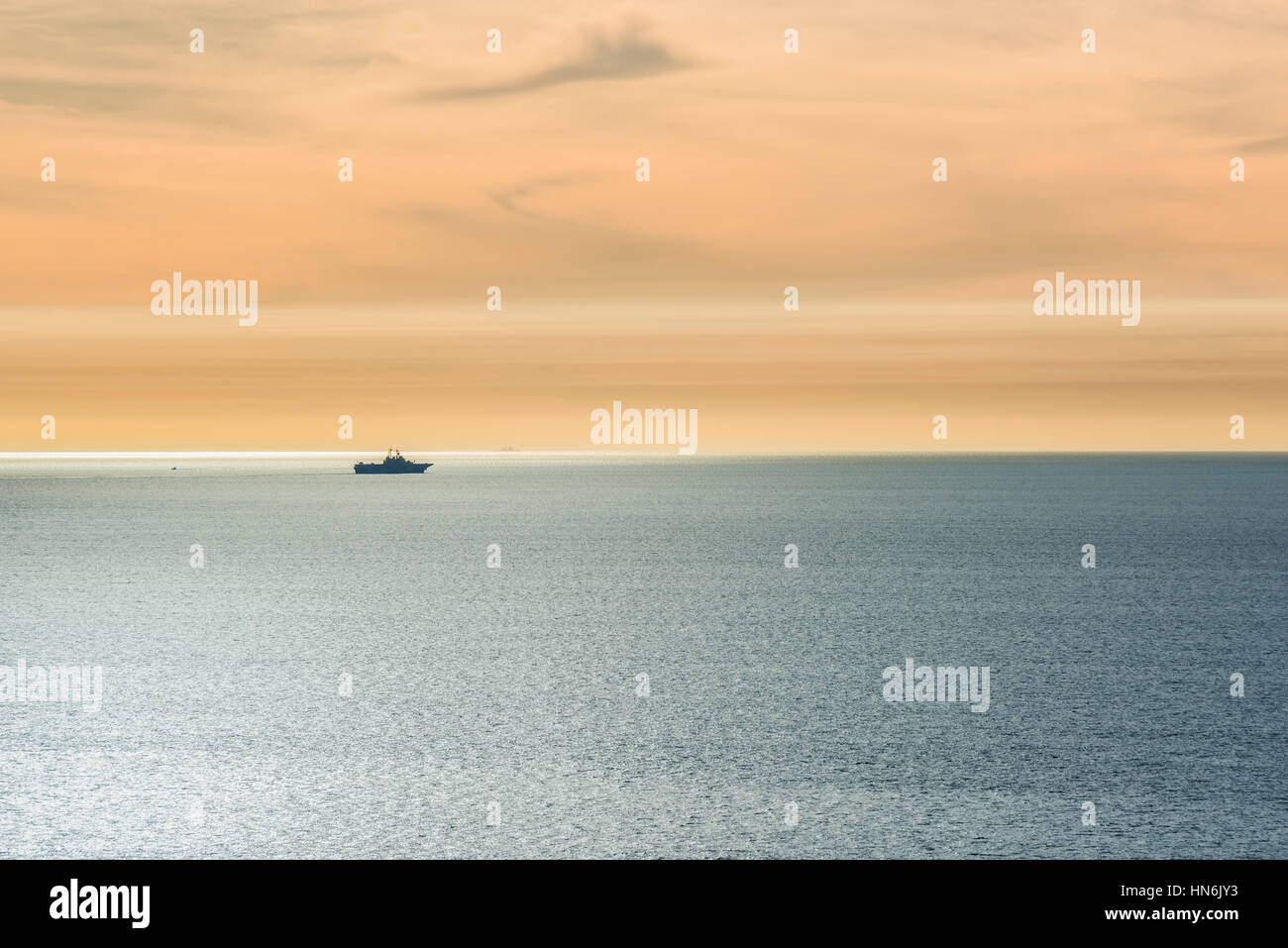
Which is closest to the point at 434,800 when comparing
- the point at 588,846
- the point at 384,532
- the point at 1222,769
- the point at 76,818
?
the point at 588,846

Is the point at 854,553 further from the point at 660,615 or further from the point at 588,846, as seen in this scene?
the point at 588,846

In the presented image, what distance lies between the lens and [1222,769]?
46.9 metres

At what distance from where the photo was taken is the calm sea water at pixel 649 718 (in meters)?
39.8

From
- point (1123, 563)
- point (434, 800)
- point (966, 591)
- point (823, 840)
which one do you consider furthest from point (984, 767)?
point (1123, 563)

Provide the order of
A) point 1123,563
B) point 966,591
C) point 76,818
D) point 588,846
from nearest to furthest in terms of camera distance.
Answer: point 588,846 < point 76,818 < point 966,591 < point 1123,563

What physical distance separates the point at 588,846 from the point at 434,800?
7.78 meters

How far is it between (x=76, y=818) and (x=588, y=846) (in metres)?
18.3

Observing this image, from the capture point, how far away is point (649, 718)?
189 ft

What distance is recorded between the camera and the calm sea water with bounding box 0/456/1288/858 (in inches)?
1569
